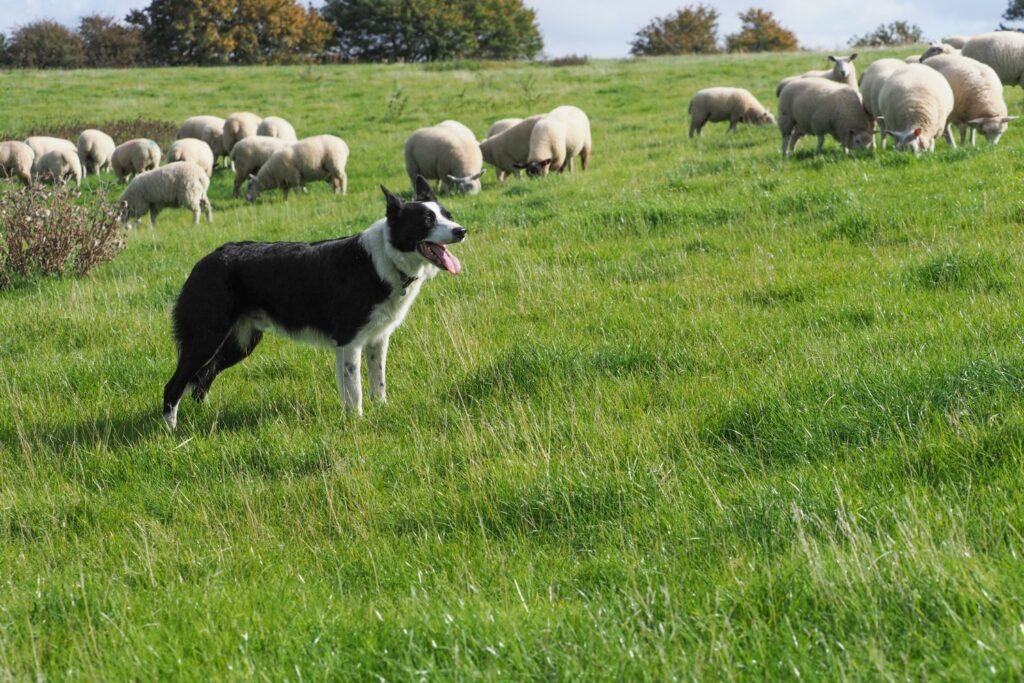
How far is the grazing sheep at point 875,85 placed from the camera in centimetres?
1365

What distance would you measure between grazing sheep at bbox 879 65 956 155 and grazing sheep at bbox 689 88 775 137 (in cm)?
805

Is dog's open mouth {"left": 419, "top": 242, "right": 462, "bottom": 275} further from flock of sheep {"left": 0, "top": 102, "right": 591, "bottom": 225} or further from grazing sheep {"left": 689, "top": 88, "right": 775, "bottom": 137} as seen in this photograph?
grazing sheep {"left": 689, "top": 88, "right": 775, "bottom": 137}

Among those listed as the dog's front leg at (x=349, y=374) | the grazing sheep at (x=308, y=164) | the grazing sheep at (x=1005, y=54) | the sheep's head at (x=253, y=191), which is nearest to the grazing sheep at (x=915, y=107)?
the grazing sheep at (x=1005, y=54)

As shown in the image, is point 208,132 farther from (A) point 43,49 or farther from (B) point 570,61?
(A) point 43,49

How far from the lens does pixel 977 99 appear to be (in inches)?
528

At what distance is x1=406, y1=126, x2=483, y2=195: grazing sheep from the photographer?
1622 centimetres

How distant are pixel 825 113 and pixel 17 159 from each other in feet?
57.2

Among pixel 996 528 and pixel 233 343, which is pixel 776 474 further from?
pixel 233 343

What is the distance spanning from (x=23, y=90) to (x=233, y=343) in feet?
114

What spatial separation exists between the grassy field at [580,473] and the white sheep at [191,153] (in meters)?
11.6

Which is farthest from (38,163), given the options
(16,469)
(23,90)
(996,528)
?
(996,528)

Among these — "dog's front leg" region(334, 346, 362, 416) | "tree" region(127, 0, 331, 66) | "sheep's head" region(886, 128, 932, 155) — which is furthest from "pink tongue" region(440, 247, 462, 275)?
"tree" region(127, 0, 331, 66)

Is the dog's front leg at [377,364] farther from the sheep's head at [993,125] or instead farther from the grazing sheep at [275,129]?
the grazing sheep at [275,129]

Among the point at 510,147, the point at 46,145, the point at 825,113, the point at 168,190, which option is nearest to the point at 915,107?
the point at 825,113
